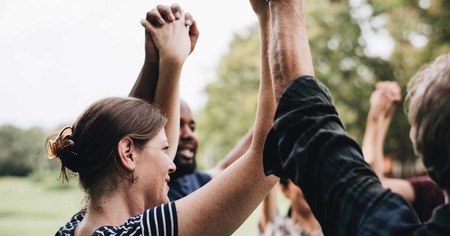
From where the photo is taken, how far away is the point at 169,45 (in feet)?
6.62

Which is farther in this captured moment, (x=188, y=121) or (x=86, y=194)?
(x=188, y=121)

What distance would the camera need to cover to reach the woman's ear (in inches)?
71.1

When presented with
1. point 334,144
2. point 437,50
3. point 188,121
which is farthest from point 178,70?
point 437,50

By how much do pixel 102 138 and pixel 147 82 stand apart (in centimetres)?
41

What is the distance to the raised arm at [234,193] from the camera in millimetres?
1618

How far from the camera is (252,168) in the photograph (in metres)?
1.71

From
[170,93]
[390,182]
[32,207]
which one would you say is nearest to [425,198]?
[390,182]

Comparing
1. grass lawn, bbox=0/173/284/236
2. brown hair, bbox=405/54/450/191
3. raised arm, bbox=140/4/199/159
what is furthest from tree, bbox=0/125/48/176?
brown hair, bbox=405/54/450/191

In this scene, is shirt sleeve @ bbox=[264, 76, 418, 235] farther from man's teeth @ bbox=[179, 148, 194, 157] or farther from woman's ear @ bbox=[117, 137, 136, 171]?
man's teeth @ bbox=[179, 148, 194, 157]

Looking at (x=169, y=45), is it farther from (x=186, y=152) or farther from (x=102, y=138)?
(x=186, y=152)

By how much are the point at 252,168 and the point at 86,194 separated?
61cm

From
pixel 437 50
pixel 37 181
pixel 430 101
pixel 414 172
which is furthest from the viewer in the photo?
pixel 414 172

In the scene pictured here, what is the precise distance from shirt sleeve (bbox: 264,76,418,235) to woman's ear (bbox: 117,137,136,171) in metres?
0.66

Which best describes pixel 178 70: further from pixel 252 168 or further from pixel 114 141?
pixel 252 168
